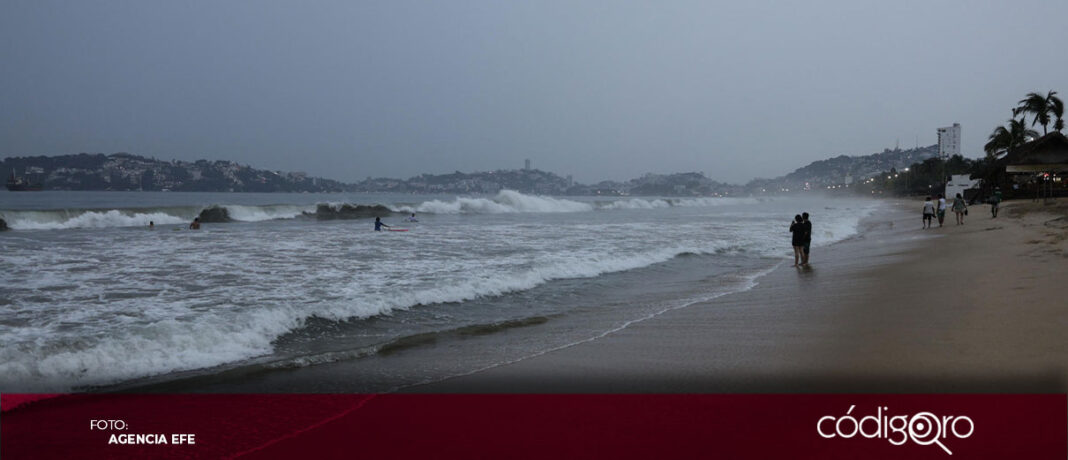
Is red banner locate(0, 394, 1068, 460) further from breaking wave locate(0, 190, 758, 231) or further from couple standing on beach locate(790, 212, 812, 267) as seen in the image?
breaking wave locate(0, 190, 758, 231)

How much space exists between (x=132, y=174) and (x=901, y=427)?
170m

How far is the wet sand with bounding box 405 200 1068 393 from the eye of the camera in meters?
4.69

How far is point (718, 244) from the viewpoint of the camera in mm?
20953

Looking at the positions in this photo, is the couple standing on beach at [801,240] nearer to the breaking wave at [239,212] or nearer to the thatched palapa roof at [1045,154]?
the breaking wave at [239,212]

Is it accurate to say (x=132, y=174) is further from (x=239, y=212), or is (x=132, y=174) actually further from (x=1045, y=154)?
(x=1045, y=154)

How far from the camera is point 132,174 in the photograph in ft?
476

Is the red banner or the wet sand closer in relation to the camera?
the red banner

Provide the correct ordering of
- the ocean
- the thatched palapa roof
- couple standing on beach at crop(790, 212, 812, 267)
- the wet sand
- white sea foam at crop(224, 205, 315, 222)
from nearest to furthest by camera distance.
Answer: the wet sand < the ocean < couple standing on beach at crop(790, 212, 812, 267) < the thatched palapa roof < white sea foam at crop(224, 205, 315, 222)

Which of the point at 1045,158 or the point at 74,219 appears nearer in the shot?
the point at 74,219

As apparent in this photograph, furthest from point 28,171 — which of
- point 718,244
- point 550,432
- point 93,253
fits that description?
point 550,432

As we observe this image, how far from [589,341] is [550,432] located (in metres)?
3.21

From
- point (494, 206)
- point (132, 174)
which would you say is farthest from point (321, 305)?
point (132, 174)

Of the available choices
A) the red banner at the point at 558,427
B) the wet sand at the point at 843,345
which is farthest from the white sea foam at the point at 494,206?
the red banner at the point at 558,427

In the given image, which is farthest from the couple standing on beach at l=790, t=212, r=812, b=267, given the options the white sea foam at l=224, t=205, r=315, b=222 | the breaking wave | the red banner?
the white sea foam at l=224, t=205, r=315, b=222
